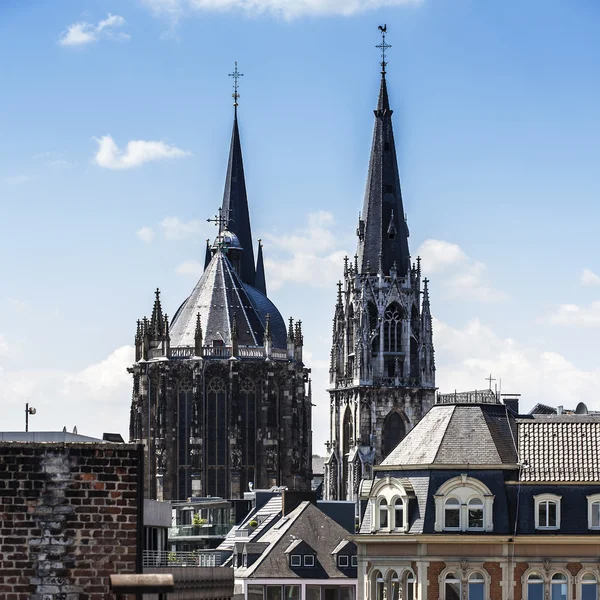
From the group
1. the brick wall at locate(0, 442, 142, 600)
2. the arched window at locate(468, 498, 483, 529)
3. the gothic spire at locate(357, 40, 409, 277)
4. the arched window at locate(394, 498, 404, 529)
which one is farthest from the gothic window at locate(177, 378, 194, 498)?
the brick wall at locate(0, 442, 142, 600)

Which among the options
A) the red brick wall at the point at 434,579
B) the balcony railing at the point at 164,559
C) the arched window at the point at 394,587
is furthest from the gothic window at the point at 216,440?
the balcony railing at the point at 164,559

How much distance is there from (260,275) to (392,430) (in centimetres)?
1972

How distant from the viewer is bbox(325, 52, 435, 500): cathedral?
189375mm

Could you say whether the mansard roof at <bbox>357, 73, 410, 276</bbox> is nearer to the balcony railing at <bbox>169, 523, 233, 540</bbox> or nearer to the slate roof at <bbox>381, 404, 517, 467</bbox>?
the balcony railing at <bbox>169, 523, 233, 540</bbox>

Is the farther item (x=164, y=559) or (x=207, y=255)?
(x=207, y=255)

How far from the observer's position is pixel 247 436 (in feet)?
568

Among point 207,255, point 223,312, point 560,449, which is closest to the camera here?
point 560,449

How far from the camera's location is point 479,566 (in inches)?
2982

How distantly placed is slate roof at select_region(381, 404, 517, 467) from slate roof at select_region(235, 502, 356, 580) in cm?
2590

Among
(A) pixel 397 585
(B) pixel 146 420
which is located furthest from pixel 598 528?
(B) pixel 146 420

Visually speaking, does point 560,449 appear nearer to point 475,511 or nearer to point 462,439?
point 462,439

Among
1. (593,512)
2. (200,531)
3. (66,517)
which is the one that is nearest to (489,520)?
(593,512)

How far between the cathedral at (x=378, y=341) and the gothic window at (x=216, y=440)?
15780 mm

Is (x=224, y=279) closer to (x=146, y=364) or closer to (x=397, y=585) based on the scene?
(x=146, y=364)
